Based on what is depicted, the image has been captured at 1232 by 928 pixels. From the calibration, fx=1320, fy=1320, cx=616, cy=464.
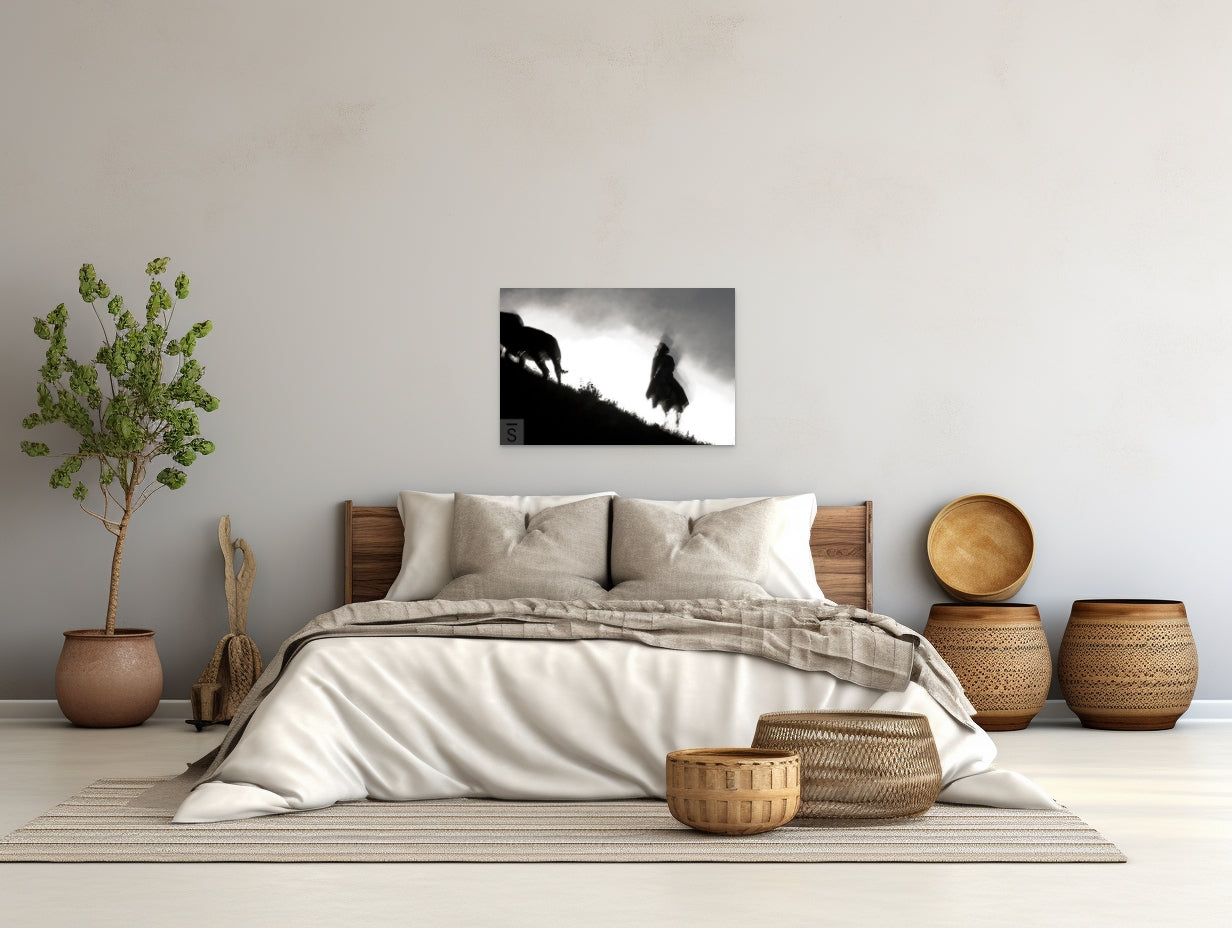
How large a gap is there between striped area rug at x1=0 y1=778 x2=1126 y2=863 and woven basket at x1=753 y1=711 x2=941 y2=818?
0.05 metres

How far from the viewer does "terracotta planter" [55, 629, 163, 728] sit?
505cm

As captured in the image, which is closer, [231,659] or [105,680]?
[105,680]

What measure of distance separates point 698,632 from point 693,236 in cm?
226

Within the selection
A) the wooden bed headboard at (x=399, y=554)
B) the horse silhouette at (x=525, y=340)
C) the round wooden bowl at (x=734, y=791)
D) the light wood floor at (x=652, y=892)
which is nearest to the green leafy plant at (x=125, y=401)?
the wooden bed headboard at (x=399, y=554)

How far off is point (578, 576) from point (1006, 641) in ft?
5.51

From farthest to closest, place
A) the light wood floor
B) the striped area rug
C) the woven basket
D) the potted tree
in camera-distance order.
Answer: the potted tree → the woven basket → the striped area rug → the light wood floor

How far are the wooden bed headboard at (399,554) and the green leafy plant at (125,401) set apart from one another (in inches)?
28.4

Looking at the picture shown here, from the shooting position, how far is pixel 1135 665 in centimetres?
511

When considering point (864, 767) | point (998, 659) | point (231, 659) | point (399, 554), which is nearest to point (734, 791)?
point (864, 767)

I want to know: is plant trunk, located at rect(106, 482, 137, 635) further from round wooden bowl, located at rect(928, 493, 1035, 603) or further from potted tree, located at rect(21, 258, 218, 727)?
round wooden bowl, located at rect(928, 493, 1035, 603)

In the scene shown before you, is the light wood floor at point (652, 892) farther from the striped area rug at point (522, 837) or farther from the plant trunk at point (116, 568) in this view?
the plant trunk at point (116, 568)

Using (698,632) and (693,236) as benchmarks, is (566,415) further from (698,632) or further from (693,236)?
(698,632)

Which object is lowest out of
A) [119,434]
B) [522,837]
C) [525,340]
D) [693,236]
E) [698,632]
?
[522,837]

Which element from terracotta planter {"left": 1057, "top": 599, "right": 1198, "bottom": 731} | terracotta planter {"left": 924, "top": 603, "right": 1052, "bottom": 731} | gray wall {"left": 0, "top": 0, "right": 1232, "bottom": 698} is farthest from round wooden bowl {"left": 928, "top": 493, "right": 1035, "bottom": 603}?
terracotta planter {"left": 1057, "top": 599, "right": 1198, "bottom": 731}
